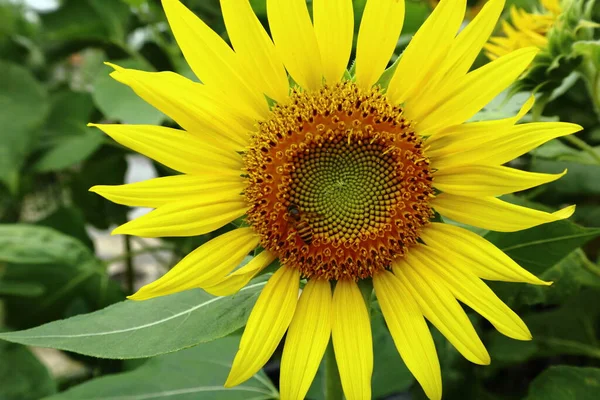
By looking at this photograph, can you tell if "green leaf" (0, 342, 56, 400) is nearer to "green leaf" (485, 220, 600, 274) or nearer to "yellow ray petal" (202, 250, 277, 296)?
"yellow ray petal" (202, 250, 277, 296)

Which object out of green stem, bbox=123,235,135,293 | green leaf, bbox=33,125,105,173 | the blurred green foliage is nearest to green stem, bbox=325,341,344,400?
the blurred green foliage

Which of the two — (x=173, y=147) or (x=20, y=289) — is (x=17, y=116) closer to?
(x=20, y=289)

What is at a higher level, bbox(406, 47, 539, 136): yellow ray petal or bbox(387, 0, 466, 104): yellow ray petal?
bbox(387, 0, 466, 104): yellow ray petal

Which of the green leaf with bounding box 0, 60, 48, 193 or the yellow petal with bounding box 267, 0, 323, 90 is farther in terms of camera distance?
the green leaf with bounding box 0, 60, 48, 193

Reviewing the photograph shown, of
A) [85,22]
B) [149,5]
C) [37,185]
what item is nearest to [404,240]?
[149,5]

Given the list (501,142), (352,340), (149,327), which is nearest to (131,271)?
(149,327)

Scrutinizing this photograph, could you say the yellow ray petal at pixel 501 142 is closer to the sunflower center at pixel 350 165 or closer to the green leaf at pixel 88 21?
the sunflower center at pixel 350 165

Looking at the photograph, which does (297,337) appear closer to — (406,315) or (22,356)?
(406,315)
